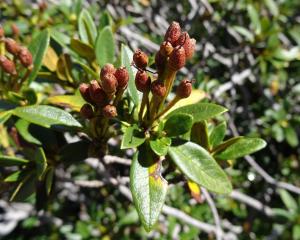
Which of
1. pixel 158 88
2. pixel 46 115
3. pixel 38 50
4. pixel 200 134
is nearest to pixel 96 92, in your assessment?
pixel 158 88

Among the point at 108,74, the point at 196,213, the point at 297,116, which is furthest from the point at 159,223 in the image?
the point at 108,74

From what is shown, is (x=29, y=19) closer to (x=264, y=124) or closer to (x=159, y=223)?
(x=159, y=223)

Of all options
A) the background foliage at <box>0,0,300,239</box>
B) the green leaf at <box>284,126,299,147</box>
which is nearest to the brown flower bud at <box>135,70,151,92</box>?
the background foliage at <box>0,0,300,239</box>

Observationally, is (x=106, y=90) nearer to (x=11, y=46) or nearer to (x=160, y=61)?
(x=160, y=61)

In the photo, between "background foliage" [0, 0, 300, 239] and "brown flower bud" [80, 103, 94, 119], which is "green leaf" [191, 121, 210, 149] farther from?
"background foliage" [0, 0, 300, 239]

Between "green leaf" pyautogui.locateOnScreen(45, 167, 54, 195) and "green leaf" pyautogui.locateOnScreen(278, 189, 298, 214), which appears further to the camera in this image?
"green leaf" pyautogui.locateOnScreen(278, 189, 298, 214)
